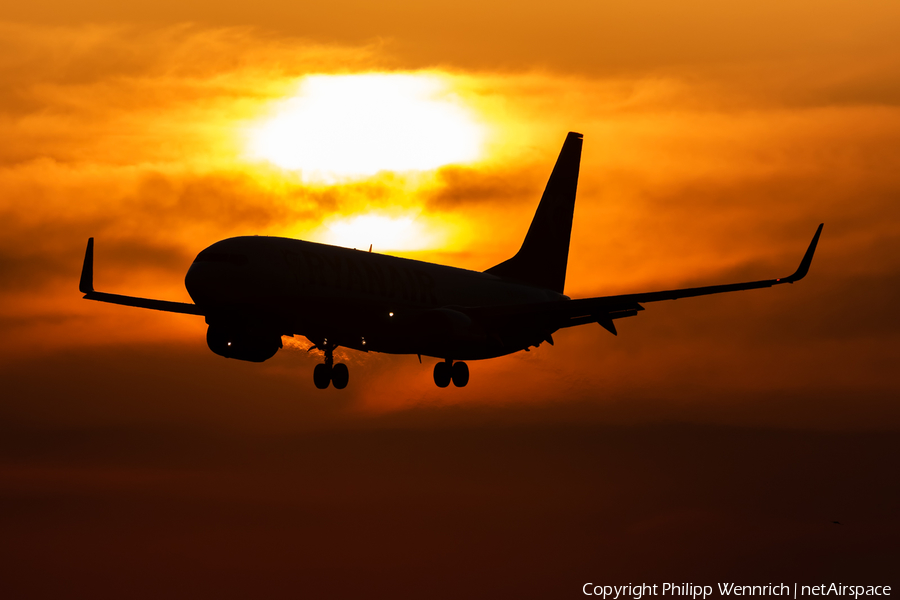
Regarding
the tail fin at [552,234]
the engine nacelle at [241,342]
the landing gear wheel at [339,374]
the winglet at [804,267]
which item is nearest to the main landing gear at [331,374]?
the landing gear wheel at [339,374]

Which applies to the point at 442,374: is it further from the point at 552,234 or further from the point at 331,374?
the point at 552,234

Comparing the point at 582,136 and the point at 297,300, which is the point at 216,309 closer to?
the point at 297,300

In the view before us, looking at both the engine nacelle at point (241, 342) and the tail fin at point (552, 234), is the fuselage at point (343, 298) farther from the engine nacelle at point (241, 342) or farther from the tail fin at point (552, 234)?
the tail fin at point (552, 234)

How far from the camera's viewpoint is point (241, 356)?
198 feet

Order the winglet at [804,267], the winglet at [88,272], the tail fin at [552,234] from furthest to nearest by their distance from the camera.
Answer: the tail fin at [552,234] < the winglet at [88,272] < the winglet at [804,267]

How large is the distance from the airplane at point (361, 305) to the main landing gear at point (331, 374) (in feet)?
0.18

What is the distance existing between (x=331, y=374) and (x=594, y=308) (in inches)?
594

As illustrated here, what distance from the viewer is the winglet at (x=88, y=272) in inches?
2571

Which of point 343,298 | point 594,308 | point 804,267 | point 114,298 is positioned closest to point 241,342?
point 343,298

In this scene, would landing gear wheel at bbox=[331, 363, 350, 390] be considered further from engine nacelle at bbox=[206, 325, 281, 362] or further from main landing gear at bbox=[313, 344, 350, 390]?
engine nacelle at bbox=[206, 325, 281, 362]

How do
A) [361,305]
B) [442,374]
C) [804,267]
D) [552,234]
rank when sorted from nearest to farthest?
[804,267] → [361,305] → [442,374] → [552,234]

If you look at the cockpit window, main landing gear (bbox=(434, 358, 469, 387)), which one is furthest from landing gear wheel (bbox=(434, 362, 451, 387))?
the cockpit window

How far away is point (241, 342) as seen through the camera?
5928 centimetres

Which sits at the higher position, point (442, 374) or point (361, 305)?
point (442, 374)
